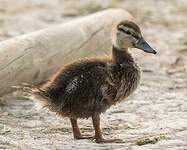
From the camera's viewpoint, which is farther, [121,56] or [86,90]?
[121,56]

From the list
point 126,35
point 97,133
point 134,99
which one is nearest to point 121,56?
point 126,35

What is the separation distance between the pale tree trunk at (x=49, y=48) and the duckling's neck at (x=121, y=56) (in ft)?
5.34

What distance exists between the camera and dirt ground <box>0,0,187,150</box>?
763 centimetres

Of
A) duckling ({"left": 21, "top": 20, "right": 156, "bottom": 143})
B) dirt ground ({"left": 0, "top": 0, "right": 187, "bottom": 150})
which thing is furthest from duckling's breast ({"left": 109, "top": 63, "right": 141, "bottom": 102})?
dirt ground ({"left": 0, "top": 0, "right": 187, "bottom": 150})

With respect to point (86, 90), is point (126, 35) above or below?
above

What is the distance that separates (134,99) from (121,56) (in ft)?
5.28

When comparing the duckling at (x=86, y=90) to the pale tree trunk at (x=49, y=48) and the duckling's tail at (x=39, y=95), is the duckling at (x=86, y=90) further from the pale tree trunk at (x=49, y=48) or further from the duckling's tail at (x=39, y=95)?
the pale tree trunk at (x=49, y=48)

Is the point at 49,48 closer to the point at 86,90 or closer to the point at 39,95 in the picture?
the point at 39,95

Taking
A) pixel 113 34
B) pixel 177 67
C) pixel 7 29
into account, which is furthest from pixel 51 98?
pixel 7 29

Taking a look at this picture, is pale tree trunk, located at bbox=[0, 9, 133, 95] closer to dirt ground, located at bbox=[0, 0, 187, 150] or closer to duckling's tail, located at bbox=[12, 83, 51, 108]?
dirt ground, located at bbox=[0, 0, 187, 150]

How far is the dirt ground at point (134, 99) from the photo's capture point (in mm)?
7629

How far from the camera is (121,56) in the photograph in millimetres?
8109

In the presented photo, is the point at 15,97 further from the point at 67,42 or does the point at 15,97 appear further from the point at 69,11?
the point at 69,11

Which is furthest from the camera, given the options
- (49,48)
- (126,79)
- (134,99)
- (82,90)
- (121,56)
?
(49,48)
